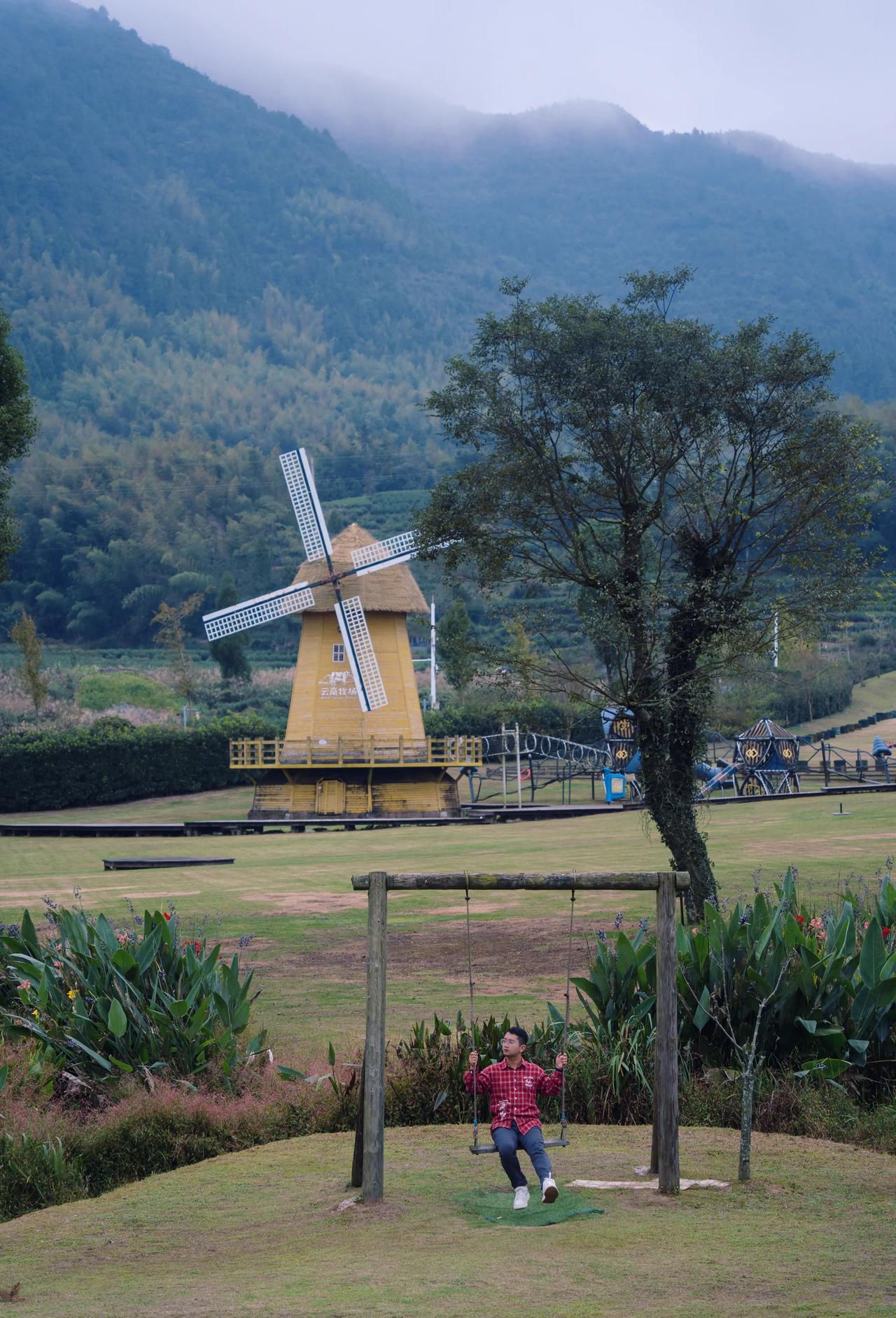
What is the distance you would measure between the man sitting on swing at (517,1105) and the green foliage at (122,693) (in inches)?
2625

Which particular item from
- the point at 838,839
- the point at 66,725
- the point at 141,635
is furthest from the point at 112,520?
the point at 838,839

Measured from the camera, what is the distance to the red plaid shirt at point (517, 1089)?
7199 mm

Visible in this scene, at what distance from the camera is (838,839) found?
79.7ft

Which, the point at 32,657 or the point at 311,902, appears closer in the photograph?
the point at 311,902

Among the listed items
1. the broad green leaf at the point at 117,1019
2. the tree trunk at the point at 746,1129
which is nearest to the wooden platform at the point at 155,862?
the broad green leaf at the point at 117,1019

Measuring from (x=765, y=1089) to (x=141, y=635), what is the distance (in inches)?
3976

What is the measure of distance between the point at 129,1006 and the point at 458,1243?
12.2 feet

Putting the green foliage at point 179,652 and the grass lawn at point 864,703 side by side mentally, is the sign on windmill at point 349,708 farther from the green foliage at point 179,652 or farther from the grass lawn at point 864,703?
the grass lawn at point 864,703

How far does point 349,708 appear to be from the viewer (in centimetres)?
4181

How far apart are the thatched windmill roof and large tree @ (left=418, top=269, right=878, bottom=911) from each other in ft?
79.6

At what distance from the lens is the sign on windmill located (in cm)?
4119

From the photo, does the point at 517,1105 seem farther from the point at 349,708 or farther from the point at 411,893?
the point at 349,708

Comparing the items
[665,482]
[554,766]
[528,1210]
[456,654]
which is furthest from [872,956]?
[554,766]

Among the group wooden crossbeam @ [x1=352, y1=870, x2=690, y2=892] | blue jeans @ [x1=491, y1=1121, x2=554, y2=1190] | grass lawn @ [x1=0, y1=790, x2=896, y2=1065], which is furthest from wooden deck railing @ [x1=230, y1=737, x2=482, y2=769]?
blue jeans @ [x1=491, y1=1121, x2=554, y2=1190]
